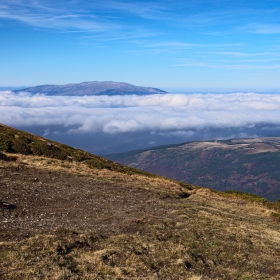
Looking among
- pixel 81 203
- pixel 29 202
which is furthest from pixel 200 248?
pixel 29 202

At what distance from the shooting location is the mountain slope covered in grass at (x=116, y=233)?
1419 cm

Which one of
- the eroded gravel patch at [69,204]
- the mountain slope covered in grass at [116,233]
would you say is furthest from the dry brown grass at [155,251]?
the eroded gravel patch at [69,204]

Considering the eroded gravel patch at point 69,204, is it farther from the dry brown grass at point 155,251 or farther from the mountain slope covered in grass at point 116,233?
the dry brown grass at point 155,251

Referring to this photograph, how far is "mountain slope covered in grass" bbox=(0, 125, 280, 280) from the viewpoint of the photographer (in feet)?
46.5

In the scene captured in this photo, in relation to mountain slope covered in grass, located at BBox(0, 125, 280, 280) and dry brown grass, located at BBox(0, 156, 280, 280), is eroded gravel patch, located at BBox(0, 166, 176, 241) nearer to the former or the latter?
mountain slope covered in grass, located at BBox(0, 125, 280, 280)

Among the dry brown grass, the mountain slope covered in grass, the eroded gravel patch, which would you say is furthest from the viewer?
the eroded gravel patch

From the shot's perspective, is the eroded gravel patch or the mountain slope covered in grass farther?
the eroded gravel patch

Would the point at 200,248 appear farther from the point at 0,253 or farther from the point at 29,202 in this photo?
the point at 29,202

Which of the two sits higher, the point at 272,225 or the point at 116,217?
the point at 116,217

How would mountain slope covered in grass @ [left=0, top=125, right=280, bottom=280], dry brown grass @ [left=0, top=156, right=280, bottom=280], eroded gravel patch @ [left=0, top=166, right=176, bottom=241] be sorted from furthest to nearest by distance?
eroded gravel patch @ [left=0, top=166, right=176, bottom=241], mountain slope covered in grass @ [left=0, top=125, right=280, bottom=280], dry brown grass @ [left=0, top=156, right=280, bottom=280]

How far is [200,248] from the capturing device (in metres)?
18.6

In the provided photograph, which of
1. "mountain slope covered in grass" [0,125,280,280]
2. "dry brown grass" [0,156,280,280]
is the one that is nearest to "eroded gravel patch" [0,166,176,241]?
"mountain slope covered in grass" [0,125,280,280]

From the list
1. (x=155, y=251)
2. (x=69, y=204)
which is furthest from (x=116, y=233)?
(x=69, y=204)

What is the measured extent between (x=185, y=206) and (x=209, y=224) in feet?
19.2
